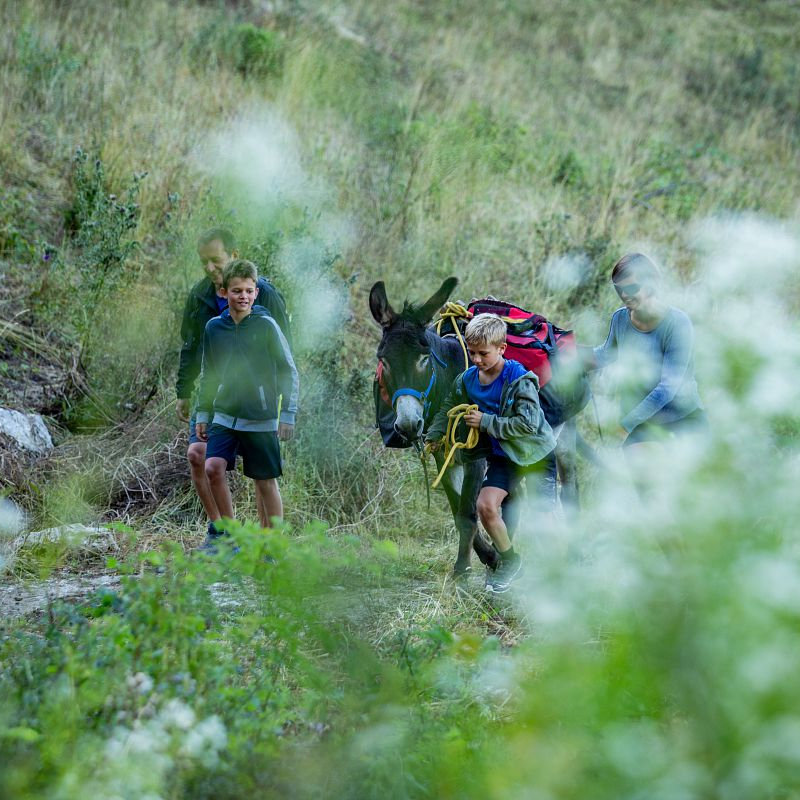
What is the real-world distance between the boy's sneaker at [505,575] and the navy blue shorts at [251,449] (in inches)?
51.9

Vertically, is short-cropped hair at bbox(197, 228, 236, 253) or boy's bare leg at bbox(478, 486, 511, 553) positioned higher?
short-cropped hair at bbox(197, 228, 236, 253)

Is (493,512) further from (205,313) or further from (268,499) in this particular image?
(205,313)

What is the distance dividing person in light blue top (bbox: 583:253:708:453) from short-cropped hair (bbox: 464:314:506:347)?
0.60m

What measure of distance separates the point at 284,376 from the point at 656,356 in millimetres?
1978

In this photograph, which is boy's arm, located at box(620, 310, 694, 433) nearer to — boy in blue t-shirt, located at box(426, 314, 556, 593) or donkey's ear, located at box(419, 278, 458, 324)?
boy in blue t-shirt, located at box(426, 314, 556, 593)

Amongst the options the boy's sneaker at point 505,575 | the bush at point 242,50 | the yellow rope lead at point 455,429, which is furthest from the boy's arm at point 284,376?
the bush at point 242,50

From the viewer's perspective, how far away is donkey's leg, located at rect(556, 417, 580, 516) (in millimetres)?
5926

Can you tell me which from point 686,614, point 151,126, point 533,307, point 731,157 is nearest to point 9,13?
point 151,126

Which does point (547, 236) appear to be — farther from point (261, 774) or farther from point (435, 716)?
point (261, 774)

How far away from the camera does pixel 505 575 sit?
504cm

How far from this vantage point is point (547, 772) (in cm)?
190

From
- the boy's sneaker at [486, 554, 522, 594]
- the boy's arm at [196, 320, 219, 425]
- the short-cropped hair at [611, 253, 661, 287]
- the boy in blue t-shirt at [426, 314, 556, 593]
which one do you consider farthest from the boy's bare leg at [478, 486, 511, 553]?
the boy's arm at [196, 320, 219, 425]

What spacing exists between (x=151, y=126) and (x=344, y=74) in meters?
3.86

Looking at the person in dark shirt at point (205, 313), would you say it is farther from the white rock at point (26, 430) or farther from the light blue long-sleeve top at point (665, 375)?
the light blue long-sleeve top at point (665, 375)
